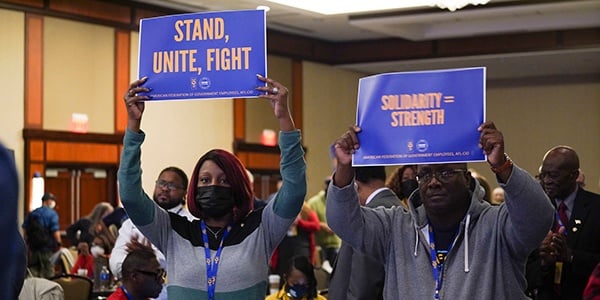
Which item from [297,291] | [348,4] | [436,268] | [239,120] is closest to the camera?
[436,268]

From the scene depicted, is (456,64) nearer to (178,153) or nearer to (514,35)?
(514,35)

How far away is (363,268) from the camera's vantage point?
16.3ft

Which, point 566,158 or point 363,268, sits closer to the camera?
point 363,268

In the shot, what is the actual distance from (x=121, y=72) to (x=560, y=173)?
409 inches

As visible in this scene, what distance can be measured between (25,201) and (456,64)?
9.38 metres

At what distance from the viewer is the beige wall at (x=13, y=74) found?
1348 cm

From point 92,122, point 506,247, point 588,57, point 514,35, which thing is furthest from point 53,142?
point 506,247

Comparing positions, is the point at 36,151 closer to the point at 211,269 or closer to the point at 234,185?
the point at 234,185

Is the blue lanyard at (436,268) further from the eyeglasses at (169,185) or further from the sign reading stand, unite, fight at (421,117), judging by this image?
the eyeglasses at (169,185)

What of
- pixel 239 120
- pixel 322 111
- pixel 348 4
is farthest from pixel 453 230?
pixel 322 111

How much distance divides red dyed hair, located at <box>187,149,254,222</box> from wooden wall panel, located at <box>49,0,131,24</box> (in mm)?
10739

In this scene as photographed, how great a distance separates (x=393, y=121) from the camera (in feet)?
12.3

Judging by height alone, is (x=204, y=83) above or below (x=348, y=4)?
below

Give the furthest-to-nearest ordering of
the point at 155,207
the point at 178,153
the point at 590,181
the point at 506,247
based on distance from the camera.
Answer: the point at 590,181, the point at 178,153, the point at 155,207, the point at 506,247
